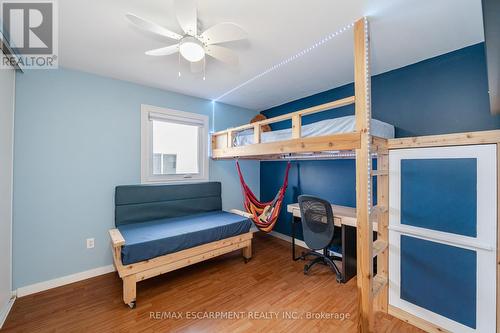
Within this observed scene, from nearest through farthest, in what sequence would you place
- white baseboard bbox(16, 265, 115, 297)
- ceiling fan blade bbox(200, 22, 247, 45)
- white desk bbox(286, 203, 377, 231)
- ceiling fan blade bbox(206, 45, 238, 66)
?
1. ceiling fan blade bbox(200, 22, 247, 45)
2. ceiling fan blade bbox(206, 45, 238, 66)
3. white baseboard bbox(16, 265, 115, 297)
4. white desk bbox(286, 203, 377, 231)

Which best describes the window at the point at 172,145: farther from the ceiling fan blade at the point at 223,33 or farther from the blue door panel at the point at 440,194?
the blue door panel at the point at 440,194

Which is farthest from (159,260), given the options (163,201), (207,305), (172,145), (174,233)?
(172,145)

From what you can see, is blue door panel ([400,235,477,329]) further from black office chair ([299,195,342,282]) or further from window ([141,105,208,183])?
window ([141,105,208,183])

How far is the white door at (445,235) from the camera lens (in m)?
1.45

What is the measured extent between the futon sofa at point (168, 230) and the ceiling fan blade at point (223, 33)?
1.88 meters

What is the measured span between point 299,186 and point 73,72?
3389 millimetres

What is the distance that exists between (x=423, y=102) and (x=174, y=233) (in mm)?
3041

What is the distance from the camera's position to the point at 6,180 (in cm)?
190

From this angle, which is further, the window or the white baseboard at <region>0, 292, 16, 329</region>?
the window

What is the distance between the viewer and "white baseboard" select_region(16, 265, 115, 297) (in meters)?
2.08

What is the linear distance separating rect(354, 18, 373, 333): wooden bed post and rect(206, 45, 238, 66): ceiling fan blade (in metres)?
0.99

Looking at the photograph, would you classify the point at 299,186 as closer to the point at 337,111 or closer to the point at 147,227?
the point at 337,111

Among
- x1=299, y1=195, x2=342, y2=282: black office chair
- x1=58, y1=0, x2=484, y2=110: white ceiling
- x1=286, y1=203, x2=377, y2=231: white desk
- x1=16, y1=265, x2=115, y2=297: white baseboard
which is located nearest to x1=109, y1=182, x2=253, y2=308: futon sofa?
x1=16, y1=265, x2=115, y2=297: white baseboard

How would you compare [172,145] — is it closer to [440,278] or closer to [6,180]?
[6,180]
